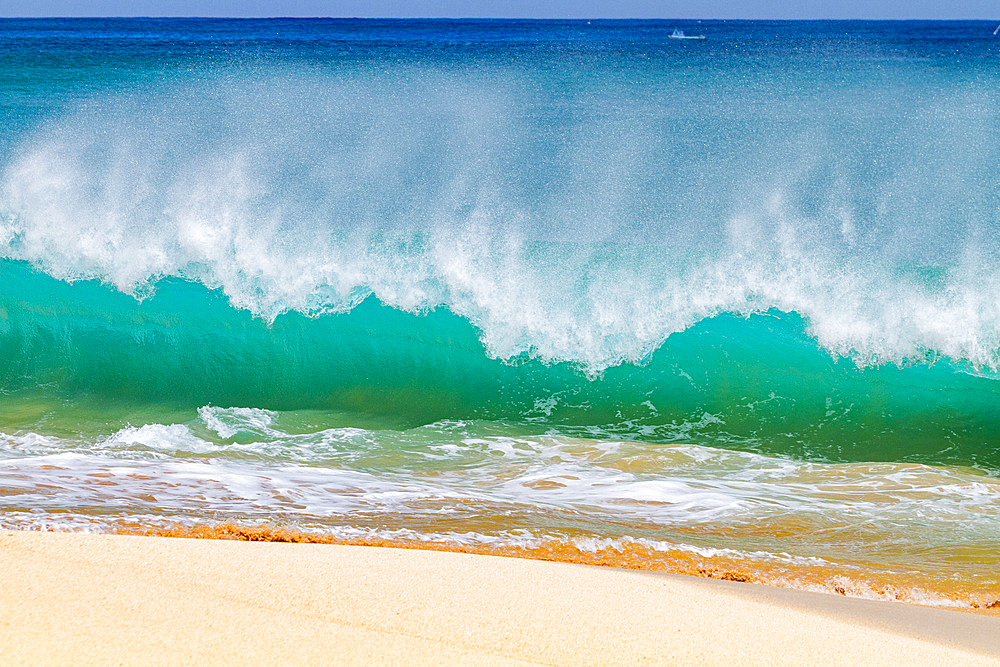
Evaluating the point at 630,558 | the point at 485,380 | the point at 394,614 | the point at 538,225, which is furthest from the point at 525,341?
the point at 394,614

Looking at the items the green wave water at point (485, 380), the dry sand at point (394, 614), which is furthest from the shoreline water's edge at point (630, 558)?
the green wave water at point (485, 380)

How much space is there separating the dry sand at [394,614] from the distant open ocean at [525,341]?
0.77m

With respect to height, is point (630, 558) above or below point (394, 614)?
above

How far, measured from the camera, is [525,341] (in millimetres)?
8375

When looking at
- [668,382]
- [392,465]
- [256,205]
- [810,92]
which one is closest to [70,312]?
[256,205]

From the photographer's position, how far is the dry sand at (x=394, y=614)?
204cm

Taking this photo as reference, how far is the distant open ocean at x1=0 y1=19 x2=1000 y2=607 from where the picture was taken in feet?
14.3

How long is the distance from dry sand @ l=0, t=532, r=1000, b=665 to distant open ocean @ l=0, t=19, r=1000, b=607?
770 millimetres

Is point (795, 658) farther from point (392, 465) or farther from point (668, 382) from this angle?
point (668, 382)

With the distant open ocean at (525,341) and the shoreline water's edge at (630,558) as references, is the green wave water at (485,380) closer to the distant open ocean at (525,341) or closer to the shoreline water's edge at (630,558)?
the distant open ocean at (525,341)

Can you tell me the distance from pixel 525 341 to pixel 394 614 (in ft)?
19.8

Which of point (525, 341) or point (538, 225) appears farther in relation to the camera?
point (538, 225)

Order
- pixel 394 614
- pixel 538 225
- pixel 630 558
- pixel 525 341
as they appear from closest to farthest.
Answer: pixel 394 614
pixel 630 558
pixel 525 341
pixel 538 225

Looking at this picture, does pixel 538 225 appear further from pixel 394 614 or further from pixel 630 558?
pixel 394 614
